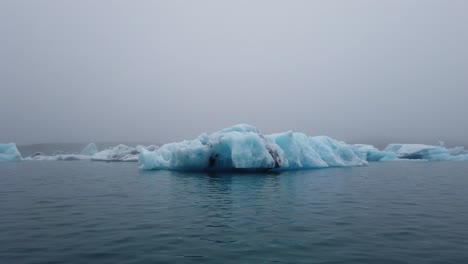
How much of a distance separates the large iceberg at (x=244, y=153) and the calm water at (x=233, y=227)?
423 inches

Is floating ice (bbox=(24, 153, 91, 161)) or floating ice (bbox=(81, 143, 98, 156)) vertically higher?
floating ice (bbox=(81, 143, 98, 156))

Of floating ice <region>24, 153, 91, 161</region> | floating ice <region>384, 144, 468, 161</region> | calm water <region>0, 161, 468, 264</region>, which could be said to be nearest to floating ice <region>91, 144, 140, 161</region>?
floating ice <region>24, 153, 91, 161</region>

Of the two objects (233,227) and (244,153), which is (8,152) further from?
(233,227)

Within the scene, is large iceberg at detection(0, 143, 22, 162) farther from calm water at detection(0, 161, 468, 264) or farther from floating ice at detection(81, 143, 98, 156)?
calm water at detection(0, 161, 468, 264)

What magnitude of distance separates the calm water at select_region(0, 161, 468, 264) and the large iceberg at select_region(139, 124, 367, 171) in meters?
10.7

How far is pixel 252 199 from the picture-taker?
15125 millimetres

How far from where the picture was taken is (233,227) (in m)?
10.1

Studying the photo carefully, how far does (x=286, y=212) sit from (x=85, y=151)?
198 feet

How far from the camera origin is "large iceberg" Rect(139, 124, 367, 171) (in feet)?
91.8

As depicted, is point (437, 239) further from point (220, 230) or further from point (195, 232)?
point (195, 232)

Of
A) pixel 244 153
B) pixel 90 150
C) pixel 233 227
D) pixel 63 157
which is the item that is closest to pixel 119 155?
pixel 63 157

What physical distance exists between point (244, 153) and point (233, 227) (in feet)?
57.3

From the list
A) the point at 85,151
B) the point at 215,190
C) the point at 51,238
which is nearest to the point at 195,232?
the point at 51,238

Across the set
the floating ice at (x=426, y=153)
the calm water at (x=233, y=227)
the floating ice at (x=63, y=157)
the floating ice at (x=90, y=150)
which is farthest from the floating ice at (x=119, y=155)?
the floating ice at (x=426, y=153)
